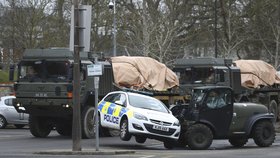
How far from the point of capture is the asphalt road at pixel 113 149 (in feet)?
61.3

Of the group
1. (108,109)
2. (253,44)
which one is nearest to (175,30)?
(253,44)

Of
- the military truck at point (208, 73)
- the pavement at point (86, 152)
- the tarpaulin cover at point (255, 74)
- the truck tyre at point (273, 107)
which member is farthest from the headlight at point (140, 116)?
the truck tyre at point (273, 107)

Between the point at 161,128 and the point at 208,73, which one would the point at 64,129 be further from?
the point at 161,128

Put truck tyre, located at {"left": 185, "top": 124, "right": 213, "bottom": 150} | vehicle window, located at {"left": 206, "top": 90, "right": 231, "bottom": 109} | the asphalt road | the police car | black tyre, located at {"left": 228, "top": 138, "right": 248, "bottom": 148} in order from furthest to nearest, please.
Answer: black tyre, located at {"left": 228, "top": 138, "right": 248, "bottom": 148}
vehicle window, located at {"left": 206, "top": 90, "right": 231, "bottom": 109}
truck tyre, located at {"left": 185, "top": 124, "right": 213, "bottom": 150}
the police car
the asphalt road

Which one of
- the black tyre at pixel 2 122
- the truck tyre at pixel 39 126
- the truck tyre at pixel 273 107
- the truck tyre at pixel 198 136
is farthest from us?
the truck tyre at pixel 273 107

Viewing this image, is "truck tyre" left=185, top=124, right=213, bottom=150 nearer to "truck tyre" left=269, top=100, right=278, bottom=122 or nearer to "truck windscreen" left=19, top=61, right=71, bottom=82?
"truck windscreen" left=19, top=61, right=71, bottom=82

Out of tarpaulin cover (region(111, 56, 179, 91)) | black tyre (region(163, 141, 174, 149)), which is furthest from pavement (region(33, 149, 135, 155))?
tarpaulin cover (region(111, 56, 179, 91))

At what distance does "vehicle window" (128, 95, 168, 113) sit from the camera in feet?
71.6

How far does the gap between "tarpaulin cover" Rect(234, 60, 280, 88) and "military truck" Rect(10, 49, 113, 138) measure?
1165 cm

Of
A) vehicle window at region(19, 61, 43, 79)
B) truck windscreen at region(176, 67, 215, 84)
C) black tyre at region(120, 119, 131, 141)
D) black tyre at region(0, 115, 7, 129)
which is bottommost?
black tyre at region(0, 115, 7, 129)

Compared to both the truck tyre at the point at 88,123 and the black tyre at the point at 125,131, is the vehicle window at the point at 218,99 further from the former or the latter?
the truck tyre at the point at 88,123

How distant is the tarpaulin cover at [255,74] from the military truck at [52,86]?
11.7 metres

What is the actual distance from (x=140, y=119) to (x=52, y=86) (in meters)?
5.07

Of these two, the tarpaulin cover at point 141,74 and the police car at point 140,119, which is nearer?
the police car at point 140,119
